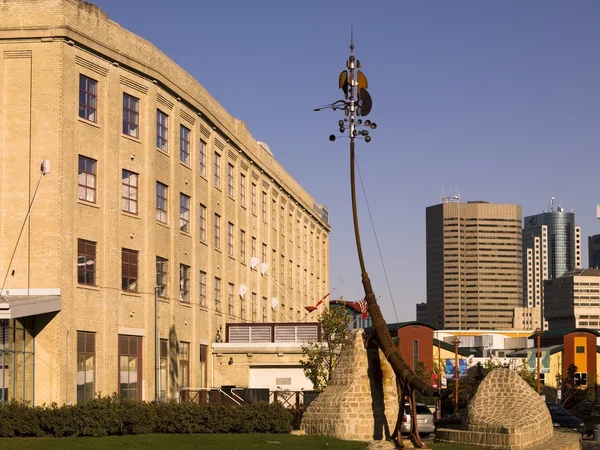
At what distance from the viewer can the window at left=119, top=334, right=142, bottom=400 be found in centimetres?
4978

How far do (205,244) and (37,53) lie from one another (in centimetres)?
1920

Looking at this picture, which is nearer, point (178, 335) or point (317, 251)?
point (178, 335)

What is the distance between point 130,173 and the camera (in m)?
51.8

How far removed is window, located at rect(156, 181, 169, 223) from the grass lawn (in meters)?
22.0

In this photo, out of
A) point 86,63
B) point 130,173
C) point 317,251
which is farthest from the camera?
point 317,251

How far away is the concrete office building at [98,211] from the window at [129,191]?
59 millimetres

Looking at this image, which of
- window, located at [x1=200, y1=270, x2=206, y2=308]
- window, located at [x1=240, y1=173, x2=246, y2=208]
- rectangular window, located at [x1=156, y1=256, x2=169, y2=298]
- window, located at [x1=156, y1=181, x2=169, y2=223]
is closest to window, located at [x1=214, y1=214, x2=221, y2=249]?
window, located at [x1=200, y1=270, x2=206, y2=308]

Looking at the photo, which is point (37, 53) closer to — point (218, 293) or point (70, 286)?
point (70, 286)

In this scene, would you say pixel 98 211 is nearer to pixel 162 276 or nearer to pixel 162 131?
pixel 162 276

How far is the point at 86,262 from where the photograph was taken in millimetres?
47719

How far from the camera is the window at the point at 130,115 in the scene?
51594 mm

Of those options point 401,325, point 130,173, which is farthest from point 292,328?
point 401,325

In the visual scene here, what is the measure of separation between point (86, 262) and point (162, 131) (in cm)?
1083

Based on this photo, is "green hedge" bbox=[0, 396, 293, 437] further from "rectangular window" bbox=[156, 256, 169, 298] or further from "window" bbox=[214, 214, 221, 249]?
"window" bbox=[214, 214, 221, 249]
